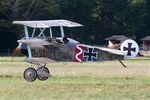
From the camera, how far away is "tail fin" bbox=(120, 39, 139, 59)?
81.4ft

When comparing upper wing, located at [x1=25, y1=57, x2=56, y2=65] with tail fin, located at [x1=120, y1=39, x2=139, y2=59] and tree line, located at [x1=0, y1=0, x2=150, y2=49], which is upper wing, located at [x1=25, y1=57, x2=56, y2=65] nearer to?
tail fin, located at [x1=120, y1=39, x2=139, y2=59]

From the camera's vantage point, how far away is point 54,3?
73.8 metres

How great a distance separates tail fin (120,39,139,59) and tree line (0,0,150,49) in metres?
47.2

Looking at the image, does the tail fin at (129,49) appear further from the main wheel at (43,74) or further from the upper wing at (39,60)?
the main wheel at (43,74)

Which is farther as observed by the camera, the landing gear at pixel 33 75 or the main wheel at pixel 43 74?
the main wheel at pixel 43 74

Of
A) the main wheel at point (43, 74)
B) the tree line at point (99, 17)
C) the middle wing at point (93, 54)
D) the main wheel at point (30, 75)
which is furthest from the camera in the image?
the tree line at point (99, 17)

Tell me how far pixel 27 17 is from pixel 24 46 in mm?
46556

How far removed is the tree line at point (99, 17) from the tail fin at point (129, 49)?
4723 cm

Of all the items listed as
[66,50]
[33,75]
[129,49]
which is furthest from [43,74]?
[129,49]

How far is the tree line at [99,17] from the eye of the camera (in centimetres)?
7362

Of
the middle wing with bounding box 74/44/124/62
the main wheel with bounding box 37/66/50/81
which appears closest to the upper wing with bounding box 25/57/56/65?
the main wheel with bounding box 37/66/50/81

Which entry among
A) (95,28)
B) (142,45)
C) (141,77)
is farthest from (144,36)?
(141,77)

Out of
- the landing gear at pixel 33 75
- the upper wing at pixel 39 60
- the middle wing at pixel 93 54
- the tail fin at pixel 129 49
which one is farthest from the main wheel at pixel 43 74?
the tail fin at pixel 129 49

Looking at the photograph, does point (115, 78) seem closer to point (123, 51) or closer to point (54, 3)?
point (123, 51)
